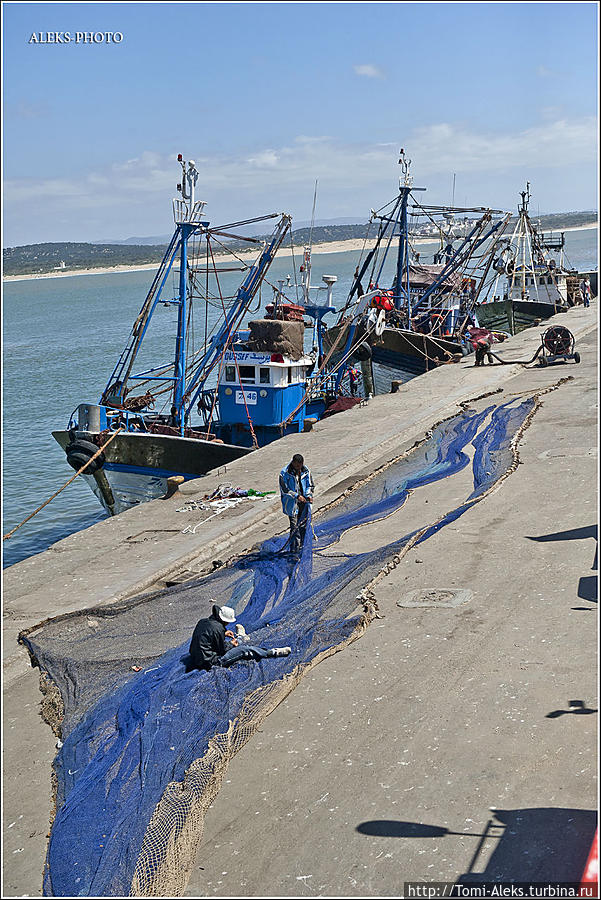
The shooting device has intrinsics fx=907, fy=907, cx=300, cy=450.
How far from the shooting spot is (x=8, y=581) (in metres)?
10.6

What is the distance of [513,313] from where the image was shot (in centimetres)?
4009

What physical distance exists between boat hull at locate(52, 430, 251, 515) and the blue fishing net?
579cm

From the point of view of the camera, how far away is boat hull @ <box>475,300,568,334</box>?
1559 inches

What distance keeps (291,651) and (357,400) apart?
1551cm


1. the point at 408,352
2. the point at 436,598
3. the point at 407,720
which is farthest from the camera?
the point at 408,352

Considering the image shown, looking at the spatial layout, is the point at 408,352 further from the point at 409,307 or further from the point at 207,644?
the point at 207,644

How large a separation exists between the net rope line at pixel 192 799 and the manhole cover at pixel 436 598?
773mm

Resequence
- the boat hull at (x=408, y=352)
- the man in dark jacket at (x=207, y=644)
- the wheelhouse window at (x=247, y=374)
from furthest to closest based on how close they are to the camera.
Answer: the boat hull at (x=408, y=352), the wheelhouse window at (x=247, y=374), the man in dark jacket at (x=207, y=644)

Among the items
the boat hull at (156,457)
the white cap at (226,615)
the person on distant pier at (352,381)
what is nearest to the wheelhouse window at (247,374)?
the boat hull at (156,457)

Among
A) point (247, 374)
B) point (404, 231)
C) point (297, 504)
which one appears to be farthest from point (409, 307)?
point (297, 504)

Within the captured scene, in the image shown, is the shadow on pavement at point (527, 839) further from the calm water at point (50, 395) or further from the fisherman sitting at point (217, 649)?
the calm water at point (50, 395)

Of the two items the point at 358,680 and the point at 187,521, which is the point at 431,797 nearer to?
the point at 358,680

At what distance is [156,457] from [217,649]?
10.5 m

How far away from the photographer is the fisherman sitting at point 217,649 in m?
7.18
